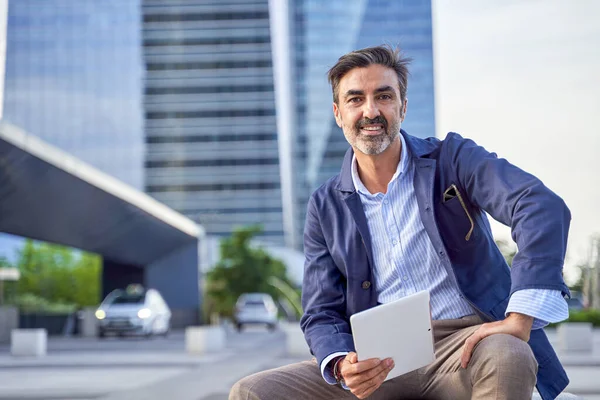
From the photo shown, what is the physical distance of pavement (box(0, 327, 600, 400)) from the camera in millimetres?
10594

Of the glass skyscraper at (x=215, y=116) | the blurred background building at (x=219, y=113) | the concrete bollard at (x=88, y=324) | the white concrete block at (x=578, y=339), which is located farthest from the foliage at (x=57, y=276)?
the glass skyscraper at (x=215, y=116)

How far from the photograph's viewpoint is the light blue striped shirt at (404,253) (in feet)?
9.78

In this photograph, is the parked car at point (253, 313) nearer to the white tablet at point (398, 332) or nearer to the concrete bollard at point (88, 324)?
the concrete bollard at point (88, 324)

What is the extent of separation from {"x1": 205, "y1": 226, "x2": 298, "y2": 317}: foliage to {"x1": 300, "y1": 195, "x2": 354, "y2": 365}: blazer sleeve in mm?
41943

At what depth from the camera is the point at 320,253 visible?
3154mm

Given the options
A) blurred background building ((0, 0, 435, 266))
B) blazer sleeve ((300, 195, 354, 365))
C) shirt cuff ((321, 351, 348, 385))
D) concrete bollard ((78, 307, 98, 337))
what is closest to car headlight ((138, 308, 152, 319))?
concrete bollard ((78, 307, 98, 337))

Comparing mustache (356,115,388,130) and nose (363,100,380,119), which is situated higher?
nose (363,100,380,119)

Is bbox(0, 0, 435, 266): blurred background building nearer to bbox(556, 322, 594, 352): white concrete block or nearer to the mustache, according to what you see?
bbox(556, 322, 594, 352): white concrete block

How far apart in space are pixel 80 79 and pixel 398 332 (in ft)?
368

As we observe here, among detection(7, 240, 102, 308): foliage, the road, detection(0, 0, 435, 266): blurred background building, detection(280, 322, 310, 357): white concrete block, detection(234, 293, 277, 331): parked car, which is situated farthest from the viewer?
detection(0, 0, 435, 266): blurred background building

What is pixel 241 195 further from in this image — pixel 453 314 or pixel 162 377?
pixel 453 314

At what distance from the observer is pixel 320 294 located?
3.12m

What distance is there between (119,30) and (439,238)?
113998 millimetres

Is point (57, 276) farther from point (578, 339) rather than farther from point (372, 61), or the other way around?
point (372, 61)
